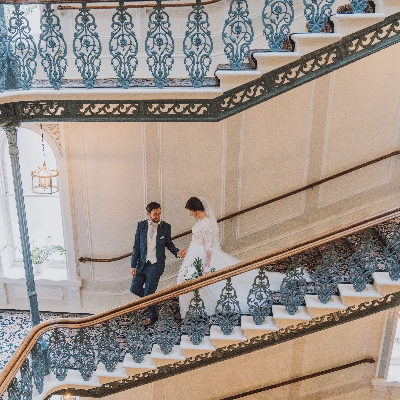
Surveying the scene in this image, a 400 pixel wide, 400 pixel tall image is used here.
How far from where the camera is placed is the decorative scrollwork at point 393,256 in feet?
17.0

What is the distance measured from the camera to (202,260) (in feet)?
20.0

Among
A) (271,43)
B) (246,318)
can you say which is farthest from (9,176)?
(271,43)

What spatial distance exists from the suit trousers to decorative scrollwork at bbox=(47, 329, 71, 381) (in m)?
A: 1.08

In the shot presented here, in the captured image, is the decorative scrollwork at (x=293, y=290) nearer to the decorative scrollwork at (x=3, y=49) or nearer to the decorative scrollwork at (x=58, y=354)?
the decorative scrollwork at (x=58, y=354)

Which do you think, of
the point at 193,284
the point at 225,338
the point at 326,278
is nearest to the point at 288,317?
the point at 326,278

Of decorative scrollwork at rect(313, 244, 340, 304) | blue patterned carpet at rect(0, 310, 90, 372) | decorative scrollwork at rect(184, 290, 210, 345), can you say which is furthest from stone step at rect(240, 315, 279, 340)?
blue patterned carpet at rect(0, 310, 90, 372)

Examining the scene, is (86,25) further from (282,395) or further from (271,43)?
(282,395)

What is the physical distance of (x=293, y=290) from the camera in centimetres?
541

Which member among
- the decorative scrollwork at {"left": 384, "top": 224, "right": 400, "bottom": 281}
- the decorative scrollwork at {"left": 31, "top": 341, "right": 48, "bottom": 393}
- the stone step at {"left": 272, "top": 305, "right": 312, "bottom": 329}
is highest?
the decorative scrollwork at {"left": 384, "top": 224, "right": 400, "bottom": 281}

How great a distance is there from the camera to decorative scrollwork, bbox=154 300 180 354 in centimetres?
563

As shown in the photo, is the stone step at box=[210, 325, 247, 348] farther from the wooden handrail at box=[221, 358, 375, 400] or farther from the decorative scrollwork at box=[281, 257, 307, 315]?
the wooden handrail at box=[221, 358, 375, 400]

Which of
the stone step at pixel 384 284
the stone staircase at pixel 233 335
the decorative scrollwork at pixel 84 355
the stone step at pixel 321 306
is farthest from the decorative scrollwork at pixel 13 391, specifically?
the stone step at pixel 384 284

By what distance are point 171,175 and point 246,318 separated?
255 centimetres

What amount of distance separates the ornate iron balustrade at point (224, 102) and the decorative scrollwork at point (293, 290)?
1.89 meters
